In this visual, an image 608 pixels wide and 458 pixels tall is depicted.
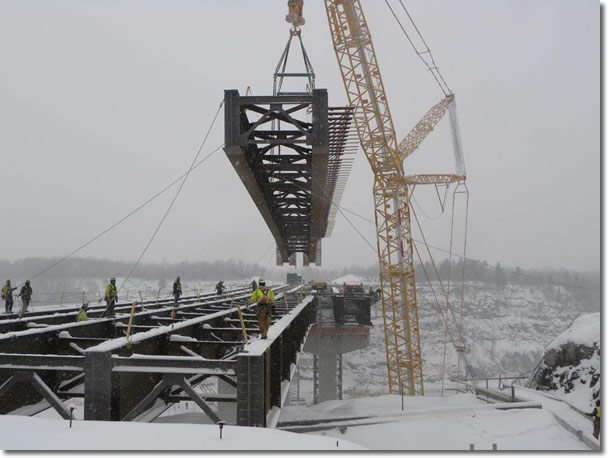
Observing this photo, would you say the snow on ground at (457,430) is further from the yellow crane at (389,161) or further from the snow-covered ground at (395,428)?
the yellow crane at (389,161)

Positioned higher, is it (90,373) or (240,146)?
(240,146)

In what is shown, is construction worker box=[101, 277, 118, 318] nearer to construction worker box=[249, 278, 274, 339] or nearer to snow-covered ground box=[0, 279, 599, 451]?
snow-covered ground box=[0, 279, 599, 451]

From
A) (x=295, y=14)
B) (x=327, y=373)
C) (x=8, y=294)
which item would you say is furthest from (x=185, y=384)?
(x=327, y=373)

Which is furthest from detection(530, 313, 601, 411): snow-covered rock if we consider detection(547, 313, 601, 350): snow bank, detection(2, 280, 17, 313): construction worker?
detection(2, 280, 17, 313): construction worker

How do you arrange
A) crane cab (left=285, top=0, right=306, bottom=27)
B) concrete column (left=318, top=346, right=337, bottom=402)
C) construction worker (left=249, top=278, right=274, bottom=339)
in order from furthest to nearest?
concrete column (left=318, top=346, right=337, bottom=402), crane cab (left=285, top=0, right=306, bottom=27), construction worker (left=249, top=278, right=274, bottom=339)

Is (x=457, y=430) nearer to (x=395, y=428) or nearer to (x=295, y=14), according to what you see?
(x=395, y=428)

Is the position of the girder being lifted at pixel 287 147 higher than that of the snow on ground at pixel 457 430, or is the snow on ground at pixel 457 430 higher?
the girder being lifted at pixel 287 147

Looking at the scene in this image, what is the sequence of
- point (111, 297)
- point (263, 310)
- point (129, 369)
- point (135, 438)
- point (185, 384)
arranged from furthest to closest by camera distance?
point (111, 297) < point (263, 310) < point (185, 384) < point (129, 369) < point (135, 438)

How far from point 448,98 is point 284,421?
3685 cm

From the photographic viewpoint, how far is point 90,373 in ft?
23.3

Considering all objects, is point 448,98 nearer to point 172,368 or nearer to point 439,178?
point 439,178

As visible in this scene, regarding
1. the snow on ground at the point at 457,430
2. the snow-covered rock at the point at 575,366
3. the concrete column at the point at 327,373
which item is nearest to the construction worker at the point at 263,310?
the snow on ground at the point at 457,430

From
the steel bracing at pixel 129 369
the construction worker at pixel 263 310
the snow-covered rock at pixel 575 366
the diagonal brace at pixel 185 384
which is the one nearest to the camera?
the steel bracing at pixel 129 369

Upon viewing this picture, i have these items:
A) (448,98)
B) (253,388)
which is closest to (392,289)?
(448,98)
